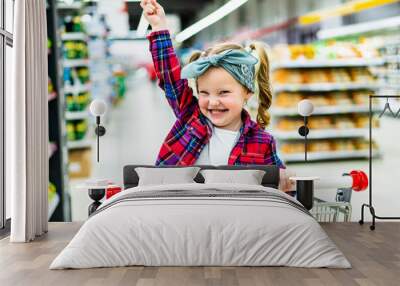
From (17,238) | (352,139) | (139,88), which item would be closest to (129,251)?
(17,238)

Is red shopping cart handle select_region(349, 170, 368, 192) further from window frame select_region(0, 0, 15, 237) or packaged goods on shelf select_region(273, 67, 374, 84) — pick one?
window frame select_region(0, 0, 15, 237)

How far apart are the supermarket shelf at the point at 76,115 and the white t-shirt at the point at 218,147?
1353 mm

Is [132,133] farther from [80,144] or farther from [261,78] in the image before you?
[261,78]

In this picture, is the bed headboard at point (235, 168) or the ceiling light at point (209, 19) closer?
the bed headboard at point (235, 168)

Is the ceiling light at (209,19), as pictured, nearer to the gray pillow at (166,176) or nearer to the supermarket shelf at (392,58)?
the gray pillow at (166,176)

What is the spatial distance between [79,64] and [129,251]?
10.9ft

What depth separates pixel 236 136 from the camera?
6.94 meters

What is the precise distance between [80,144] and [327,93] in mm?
Answer: 2770

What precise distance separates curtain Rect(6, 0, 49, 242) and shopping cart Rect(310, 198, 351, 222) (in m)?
2.85

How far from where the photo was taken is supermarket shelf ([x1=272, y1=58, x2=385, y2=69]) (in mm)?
7152

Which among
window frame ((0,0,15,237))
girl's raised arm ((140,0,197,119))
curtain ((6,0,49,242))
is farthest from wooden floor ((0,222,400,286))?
girl's raised arm ((140,0,197,119))

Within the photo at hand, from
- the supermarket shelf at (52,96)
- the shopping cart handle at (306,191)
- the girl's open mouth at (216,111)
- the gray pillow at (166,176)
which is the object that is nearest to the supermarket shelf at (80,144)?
the supermarket shelf at (52,96)

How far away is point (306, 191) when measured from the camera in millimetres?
6727

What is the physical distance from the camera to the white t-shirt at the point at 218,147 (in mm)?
6918
